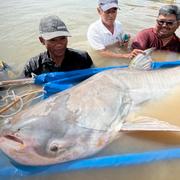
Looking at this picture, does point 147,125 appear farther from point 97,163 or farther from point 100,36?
point 100,36

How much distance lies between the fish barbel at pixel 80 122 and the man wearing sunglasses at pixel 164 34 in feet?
6.63

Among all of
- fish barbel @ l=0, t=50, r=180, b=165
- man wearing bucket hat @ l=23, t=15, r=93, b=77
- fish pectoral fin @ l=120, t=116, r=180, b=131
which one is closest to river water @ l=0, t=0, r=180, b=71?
man wearing bucket hat @ l=23, t=15, r=93, b=77

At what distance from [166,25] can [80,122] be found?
2825 mm

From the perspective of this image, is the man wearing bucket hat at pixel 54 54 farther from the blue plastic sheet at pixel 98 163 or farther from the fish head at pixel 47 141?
the blue plastic sheet at pixel 98 163

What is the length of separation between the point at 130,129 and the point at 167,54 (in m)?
2.81

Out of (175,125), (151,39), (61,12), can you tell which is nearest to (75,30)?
(61,12)

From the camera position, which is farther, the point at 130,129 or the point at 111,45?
the point at 111,45

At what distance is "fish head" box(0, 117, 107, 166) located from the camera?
228cm

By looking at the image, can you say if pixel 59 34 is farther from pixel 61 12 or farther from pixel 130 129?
pixel 61 12

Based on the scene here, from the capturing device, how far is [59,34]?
3.76 metres

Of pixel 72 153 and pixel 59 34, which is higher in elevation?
pixel 59 34

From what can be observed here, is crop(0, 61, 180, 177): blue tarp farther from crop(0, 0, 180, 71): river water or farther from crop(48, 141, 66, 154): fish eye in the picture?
crop(0, 0, 180, 71): river water

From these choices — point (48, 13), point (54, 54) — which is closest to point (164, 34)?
point (54, 54)

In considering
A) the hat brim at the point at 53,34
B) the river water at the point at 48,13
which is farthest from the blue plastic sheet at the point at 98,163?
the river water at the point at 48,13
